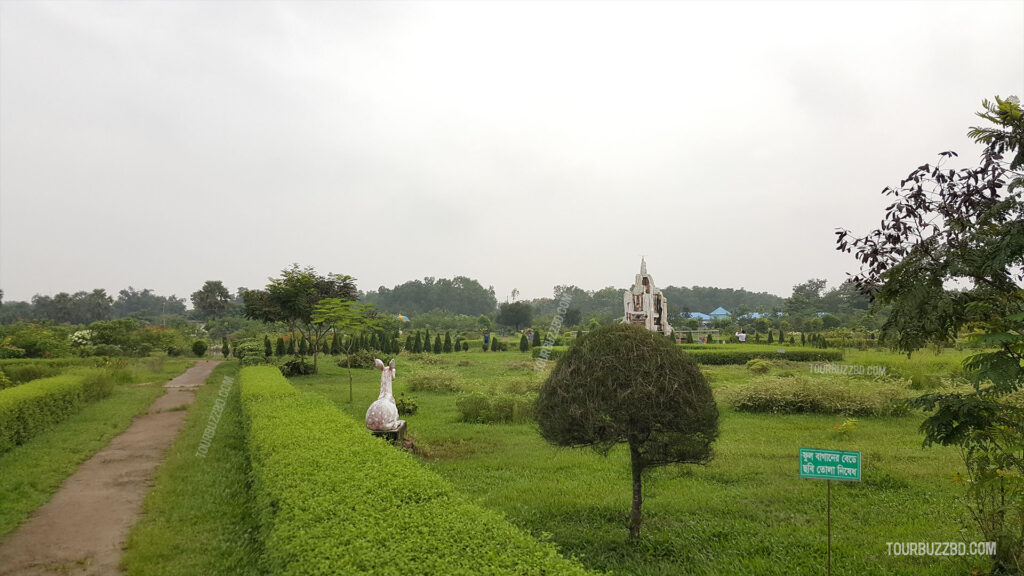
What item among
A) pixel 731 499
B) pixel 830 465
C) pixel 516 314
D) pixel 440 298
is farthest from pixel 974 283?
pixel 440 298

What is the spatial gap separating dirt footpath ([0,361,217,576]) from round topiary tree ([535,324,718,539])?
4.55m

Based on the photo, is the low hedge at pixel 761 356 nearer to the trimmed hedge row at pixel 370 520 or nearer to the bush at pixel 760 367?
A: the bush at pixel 760 367

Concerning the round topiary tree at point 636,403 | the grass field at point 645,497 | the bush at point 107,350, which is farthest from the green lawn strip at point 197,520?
the bush at point 107,350

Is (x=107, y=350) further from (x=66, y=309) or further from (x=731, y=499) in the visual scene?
(x=66, y=309)

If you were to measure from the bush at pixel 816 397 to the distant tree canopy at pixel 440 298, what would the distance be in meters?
75.0

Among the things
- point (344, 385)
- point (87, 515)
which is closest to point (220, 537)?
point (87, 515)

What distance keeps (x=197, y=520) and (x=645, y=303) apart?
22864mm

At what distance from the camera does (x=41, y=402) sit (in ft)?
35.1

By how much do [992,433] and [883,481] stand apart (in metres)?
3.59

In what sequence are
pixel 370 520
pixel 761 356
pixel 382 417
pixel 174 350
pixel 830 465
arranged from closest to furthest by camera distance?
1. pixel 370 520
2. pixel 830 465
3. pixel 382 417
4. pixel 761 356
5. pixel 174 350

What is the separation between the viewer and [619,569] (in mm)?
4629

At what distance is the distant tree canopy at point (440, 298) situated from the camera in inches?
3460

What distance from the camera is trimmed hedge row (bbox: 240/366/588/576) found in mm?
3188

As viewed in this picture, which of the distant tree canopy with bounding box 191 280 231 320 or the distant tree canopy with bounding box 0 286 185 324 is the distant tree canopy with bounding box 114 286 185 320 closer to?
the distant tree canopy with bounding box 0 286 185 324
